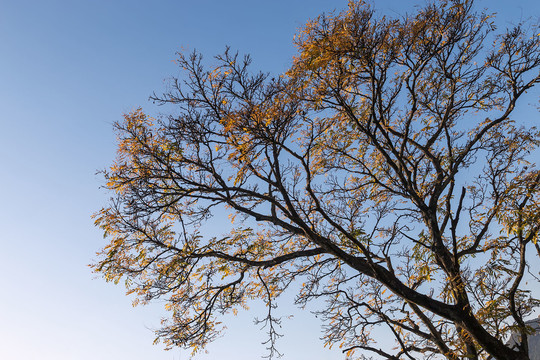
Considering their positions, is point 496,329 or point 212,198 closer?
point 496,329

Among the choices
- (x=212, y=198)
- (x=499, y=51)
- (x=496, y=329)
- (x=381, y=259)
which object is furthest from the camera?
(x=381, y=259)

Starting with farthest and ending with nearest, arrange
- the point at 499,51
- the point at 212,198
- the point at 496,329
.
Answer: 1. the point at 499,51
2. the point at 212,198
3. the point at 496,329

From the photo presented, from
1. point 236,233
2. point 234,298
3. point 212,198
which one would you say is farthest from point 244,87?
point 234,298

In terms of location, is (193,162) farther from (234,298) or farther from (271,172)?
(234,298)

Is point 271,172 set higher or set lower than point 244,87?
lower

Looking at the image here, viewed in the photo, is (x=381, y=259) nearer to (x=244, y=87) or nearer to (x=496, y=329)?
(x=496, y=329)

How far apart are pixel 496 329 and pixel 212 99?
6.28 m

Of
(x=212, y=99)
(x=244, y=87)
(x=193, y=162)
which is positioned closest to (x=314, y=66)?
(x=244, y=87)

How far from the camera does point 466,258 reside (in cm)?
777

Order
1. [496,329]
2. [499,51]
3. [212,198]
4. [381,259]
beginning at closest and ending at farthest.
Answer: [496,329] < [212,198] < [499,51] < [381,259]

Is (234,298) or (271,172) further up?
(271,172)

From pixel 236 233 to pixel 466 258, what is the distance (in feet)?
15.5

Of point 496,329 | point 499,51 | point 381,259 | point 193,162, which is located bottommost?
point 496,329

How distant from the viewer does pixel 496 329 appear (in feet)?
19.4
